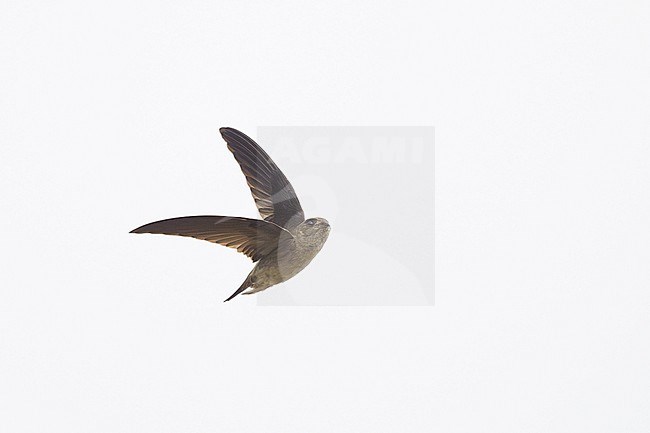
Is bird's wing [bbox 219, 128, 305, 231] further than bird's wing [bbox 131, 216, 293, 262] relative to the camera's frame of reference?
Yes

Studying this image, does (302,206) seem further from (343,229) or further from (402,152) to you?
(402,152)

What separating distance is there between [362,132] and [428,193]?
0.31 m

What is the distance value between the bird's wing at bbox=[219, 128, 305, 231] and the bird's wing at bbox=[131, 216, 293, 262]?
16cm

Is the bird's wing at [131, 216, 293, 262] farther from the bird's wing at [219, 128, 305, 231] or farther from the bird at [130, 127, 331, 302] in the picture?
the bird's wing at [219, 128, 305, 231]

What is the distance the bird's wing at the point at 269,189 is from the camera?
2.49 metres

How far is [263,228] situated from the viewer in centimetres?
A: 223

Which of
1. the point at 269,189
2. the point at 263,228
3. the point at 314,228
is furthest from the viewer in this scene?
the point at 269,189

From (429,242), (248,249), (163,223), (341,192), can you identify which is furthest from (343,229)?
(163,223)

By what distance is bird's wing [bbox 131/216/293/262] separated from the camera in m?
2.09

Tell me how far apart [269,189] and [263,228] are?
0.33 m

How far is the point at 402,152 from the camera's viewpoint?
313 centimetres

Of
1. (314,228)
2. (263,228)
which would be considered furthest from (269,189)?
(263,228)

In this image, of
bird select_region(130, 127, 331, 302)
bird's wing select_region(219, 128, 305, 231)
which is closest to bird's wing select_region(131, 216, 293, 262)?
bird select_region(130, 127, 331, 302)

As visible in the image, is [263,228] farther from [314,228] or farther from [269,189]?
[269,189]
